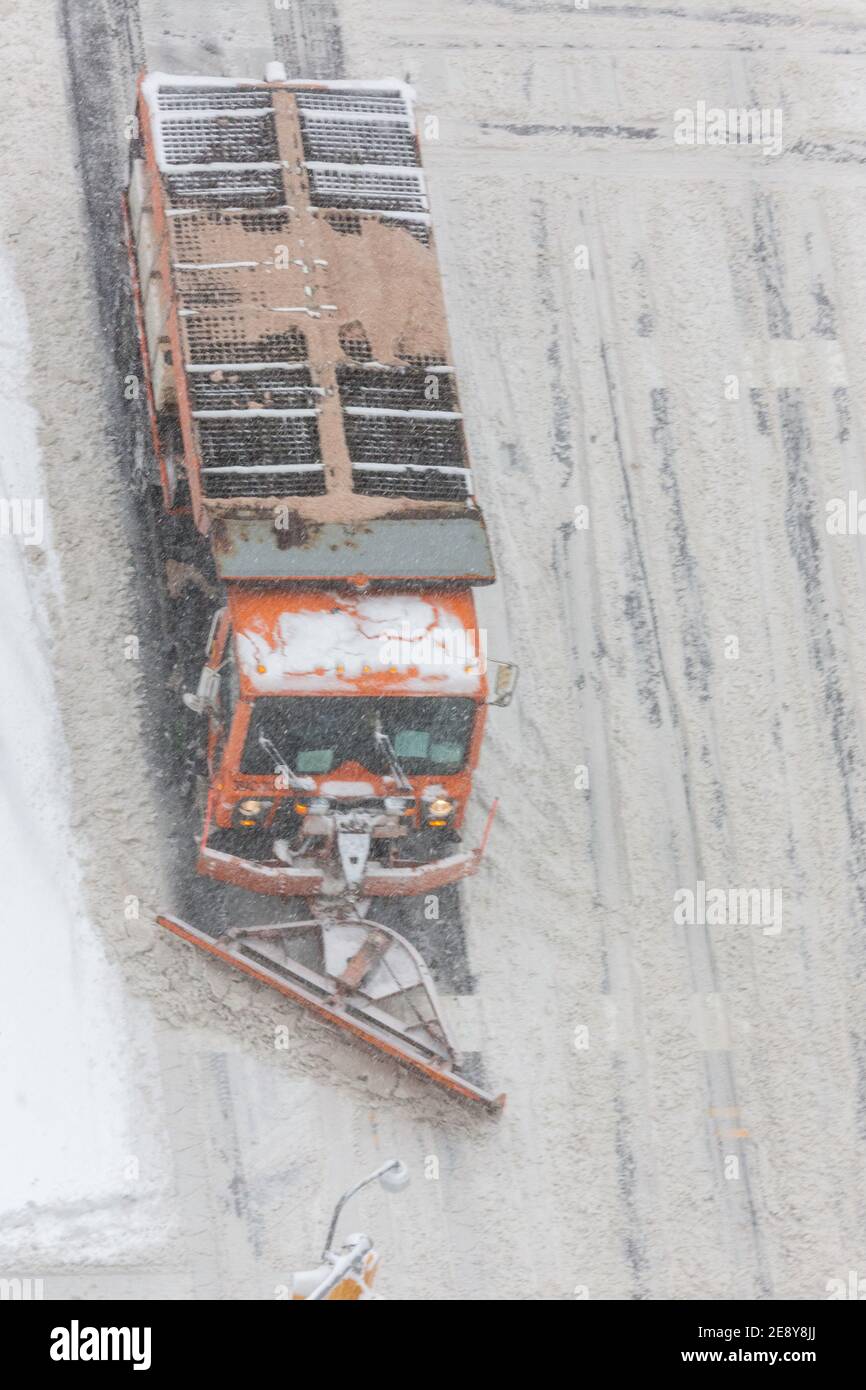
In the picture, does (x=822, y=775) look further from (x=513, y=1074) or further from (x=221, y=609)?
(x=221, y=609)

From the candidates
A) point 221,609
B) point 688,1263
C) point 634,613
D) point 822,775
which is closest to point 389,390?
point 221,609

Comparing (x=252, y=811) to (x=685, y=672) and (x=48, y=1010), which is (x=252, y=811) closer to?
(x=48, y=1010)

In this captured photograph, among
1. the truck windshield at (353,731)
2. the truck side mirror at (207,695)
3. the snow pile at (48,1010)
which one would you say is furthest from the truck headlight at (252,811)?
the snow pile at (48,1010)

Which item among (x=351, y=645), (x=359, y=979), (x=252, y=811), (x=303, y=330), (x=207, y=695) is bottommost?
(x=359, y=979)

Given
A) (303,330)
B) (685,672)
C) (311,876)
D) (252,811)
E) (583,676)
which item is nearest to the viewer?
(252,811)

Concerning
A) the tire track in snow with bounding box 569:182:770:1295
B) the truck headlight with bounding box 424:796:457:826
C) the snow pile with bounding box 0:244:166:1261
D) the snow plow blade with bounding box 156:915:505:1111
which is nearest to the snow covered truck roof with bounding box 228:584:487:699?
the truck headlight with bounding box 424:796:457:826

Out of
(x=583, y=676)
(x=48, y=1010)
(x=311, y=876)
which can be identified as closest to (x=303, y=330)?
(x=583, y=676)
